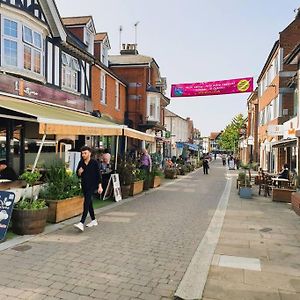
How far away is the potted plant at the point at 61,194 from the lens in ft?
26.9

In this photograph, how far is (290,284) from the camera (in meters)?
4.85

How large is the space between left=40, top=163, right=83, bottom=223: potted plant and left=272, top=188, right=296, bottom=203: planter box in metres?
7.61

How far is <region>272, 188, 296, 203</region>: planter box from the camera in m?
13.2

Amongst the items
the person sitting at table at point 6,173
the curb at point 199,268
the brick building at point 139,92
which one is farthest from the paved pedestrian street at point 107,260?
the brick building at point 139,92

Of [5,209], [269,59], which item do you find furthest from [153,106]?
[5,209]

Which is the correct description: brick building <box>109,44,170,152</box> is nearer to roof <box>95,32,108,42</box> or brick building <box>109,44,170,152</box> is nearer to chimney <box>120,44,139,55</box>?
chimney <box>120,44,139,55</box>

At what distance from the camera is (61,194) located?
855 centimetres

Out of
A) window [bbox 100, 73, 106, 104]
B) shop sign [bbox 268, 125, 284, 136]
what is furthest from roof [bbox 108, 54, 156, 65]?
shop sign [bbox 268, 125, 284, 136]

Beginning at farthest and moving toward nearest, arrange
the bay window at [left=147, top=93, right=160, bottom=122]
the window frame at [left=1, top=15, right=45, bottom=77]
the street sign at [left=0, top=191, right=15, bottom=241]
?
the bay window at [left=147, top=93, right=160, bottom=122], the window frame at [left=1, top=15, right=45, bottom=77], the street sign at [left=0, top=191, right=15, bottom=241]

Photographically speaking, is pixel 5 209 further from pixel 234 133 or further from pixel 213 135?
pixel 213 135

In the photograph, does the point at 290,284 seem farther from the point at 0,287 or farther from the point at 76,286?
the point at 0,287

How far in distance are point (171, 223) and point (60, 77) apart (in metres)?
9.35

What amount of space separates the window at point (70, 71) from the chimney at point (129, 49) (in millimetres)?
17160

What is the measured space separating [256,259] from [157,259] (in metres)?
1.64
